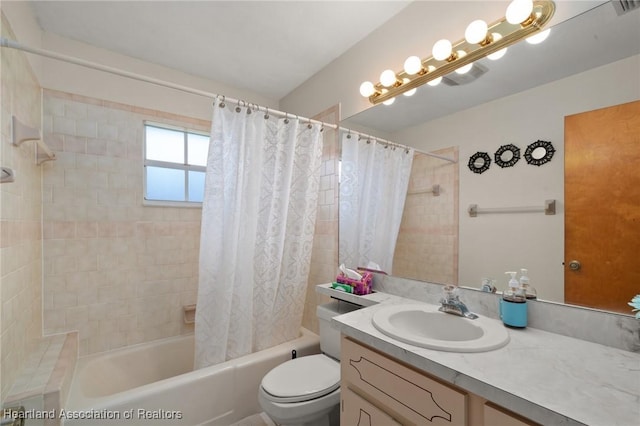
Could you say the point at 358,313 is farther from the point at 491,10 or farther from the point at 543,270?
the point at 491,10

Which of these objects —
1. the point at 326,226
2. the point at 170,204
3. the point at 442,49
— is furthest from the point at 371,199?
the point at 170,204

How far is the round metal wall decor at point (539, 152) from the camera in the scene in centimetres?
107

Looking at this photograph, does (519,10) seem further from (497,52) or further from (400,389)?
(400,389)

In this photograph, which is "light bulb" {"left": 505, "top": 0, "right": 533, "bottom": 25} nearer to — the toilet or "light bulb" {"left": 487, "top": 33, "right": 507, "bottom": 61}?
"light bulb" {"left": 487, "top": 33, "right": 507, "bottom": 61}

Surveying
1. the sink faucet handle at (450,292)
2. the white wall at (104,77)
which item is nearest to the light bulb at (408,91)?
the sink faucet handle at (450,292)

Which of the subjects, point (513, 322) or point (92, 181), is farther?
point (92, 181)

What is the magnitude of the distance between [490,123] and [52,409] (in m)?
2.34

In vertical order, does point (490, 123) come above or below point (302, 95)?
below

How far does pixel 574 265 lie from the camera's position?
1013 millimetres

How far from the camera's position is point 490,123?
4.13 feet

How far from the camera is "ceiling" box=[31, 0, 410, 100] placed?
165 cm

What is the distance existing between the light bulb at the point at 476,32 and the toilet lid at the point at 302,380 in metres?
1.76

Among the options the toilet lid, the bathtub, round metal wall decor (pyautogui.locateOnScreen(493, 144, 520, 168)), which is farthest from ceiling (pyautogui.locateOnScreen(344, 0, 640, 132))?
the bathtub

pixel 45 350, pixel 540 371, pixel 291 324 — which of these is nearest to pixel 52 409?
pixel 45 350
